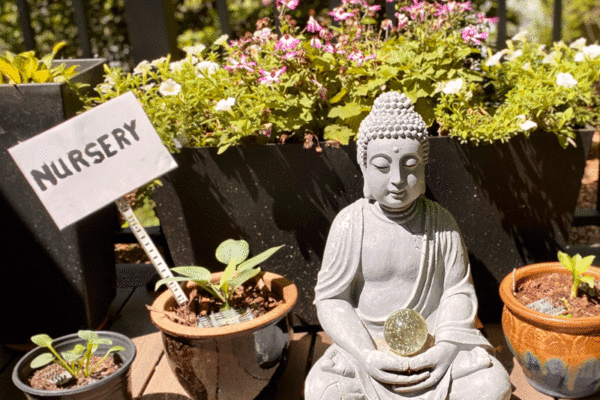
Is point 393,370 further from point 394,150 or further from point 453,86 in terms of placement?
point 453,86

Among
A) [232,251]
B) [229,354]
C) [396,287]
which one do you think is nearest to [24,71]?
[232,251]

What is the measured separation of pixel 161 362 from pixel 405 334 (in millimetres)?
998

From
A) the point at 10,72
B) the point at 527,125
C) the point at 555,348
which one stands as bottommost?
the point at 555,348

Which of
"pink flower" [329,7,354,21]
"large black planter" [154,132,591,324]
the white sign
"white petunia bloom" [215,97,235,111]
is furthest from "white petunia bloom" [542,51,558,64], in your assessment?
the white sign

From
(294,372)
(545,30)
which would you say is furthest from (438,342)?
(545,30)

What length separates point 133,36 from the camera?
112 inches

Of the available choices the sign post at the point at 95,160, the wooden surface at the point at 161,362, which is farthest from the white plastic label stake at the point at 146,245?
the wooden surface at the point at 161,362

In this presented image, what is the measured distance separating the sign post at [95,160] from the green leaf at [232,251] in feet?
0.58

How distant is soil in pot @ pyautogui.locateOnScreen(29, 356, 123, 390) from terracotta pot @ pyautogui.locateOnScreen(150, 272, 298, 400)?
18 cm

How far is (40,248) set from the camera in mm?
2283

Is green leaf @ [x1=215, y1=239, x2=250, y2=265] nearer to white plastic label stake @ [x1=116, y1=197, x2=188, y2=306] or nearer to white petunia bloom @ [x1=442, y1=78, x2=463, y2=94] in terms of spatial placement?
white plastic label stake @ [x1=116, y1=197, x2=188, y2=306]

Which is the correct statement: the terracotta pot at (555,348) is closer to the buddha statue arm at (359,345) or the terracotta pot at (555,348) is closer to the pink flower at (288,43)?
the buddha statue arm at (359,345)

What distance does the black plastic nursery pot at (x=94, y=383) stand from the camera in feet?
5.78

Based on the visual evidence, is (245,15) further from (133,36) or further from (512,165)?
(512,165)
